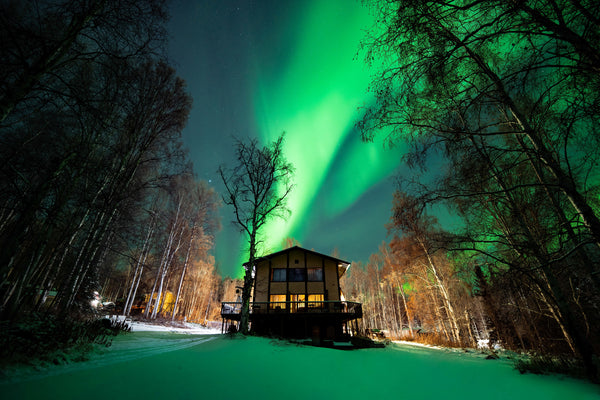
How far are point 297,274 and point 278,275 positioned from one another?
156cm

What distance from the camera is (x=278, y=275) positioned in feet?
54.7

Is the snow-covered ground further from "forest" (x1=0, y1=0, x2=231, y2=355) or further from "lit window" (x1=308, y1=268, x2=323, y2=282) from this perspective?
"lit window" (x1=308, y1=268, x2=323, y2=282)

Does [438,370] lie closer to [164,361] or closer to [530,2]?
[164,361]

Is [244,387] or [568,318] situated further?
[568,318]

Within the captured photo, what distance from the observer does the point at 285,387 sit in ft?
8.91

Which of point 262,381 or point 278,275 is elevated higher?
point 278,275

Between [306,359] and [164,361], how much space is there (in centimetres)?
264

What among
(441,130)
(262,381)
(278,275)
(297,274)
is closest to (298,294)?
(297,274)

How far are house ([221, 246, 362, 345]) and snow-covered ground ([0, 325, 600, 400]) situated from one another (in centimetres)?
941

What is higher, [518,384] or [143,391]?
[143,391]

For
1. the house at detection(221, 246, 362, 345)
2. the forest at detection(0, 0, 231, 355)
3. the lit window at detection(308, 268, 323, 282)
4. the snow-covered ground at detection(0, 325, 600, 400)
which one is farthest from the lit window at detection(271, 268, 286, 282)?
the snow-covered ground at detection(0, 325, 600, 400)

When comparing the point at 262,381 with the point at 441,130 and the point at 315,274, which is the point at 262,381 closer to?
the point at 441,130

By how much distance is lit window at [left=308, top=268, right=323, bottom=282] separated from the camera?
16.5m

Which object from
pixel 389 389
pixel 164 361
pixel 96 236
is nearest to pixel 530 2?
pixel 389 389
